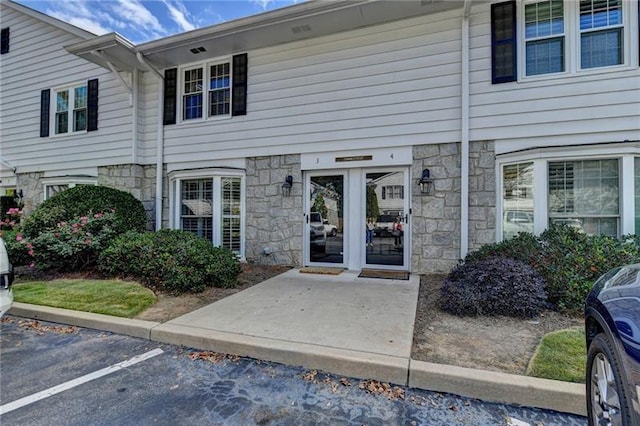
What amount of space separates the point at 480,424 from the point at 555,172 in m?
5.00

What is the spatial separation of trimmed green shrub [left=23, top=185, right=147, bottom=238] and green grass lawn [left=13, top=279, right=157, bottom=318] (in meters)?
1.56

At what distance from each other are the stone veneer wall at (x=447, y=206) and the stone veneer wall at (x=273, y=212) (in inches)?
102

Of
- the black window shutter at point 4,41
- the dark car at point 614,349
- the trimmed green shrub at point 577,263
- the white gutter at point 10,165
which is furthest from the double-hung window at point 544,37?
the black window shutter at point 4,41

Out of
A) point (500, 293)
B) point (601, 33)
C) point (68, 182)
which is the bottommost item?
point (500, 293)

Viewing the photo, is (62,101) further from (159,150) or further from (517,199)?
(517,199)

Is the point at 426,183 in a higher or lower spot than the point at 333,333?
higher

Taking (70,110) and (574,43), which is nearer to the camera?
(574,43)

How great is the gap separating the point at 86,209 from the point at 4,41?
849 cm

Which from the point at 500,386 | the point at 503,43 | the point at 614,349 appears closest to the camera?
the point at 614,349

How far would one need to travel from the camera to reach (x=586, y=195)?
5441 millimetres

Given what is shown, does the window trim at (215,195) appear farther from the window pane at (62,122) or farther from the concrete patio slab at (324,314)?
the window pane at (62,122)

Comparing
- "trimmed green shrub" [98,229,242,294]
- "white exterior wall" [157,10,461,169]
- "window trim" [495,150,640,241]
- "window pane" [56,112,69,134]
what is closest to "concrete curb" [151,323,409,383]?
"trimmed green shrub" [98,229,242,294]

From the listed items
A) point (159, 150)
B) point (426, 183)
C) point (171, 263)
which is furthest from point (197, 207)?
point (426, 183)

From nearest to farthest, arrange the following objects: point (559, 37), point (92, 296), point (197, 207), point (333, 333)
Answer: point (333, 333), point (92, 296), point (559, 37), point (197, 207)
